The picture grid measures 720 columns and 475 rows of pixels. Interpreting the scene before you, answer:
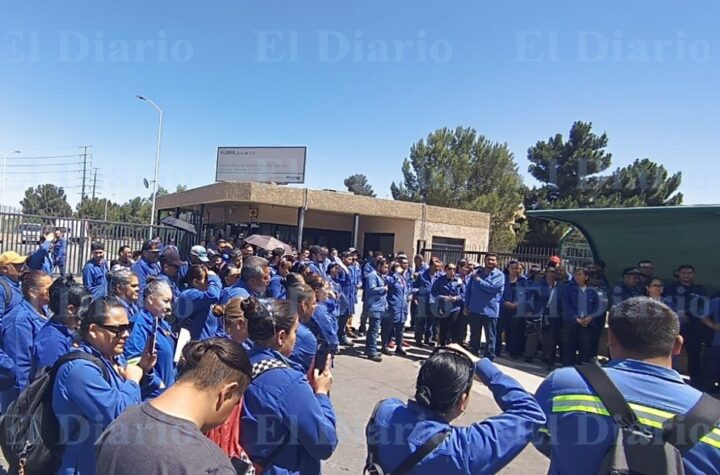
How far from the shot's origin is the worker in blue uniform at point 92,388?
2.21 metres

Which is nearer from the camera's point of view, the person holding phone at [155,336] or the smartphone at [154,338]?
the smartphone at [154,338]

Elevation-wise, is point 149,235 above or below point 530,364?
above

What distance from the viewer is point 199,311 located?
488 centimetres

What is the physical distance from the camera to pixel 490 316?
8586mm

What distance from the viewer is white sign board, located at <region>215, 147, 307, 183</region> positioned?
1022 inches

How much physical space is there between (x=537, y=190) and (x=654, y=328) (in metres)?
34.6

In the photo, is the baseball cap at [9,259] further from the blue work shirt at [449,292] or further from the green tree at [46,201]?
the green tree at [46,201]

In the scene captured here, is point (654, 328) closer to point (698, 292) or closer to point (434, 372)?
point (434, 372)

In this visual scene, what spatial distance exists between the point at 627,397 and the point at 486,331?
280 inches

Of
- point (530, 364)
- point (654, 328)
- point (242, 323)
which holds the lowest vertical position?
point (530, 364)

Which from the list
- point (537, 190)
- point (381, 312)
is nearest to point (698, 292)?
point (381, 312)

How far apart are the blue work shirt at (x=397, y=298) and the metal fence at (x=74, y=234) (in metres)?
8.05

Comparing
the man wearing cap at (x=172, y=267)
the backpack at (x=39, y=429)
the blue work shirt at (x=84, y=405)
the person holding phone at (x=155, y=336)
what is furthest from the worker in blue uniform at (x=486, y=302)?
the backpack at (x=39, y=429)

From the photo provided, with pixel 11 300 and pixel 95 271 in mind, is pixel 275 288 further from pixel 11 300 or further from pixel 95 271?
pixel 95 271
